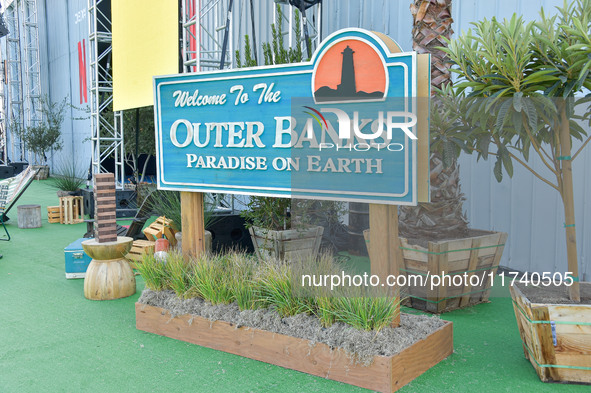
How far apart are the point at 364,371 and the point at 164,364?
1.30m

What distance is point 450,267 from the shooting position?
4.28 meters

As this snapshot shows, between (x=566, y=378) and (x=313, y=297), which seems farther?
(x=313, y=297)

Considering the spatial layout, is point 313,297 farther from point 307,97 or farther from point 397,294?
point 307,97

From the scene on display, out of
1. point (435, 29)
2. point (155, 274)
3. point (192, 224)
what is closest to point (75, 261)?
point (155, 274)

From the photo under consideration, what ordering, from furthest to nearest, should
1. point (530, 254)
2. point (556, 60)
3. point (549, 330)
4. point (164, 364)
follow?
1. point (530, 254)
2. point (164, 364)
3. point (556, 60)
4. point (549, 330)

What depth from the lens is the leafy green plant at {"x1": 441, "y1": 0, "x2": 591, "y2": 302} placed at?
119 inches

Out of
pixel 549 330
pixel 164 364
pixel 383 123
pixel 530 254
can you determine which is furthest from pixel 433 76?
pixel 164 364

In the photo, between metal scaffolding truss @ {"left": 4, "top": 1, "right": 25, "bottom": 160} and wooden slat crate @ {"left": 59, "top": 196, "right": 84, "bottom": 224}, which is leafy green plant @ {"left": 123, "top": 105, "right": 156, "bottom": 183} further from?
metal scaffolding truss @ {"left": 4, "top": 1, "right": 25, "bottom": 160}

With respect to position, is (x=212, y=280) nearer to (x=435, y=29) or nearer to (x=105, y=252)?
(x=105, y=252)

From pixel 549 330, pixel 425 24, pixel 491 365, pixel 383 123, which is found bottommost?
pixel 491 365

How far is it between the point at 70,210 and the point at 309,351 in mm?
8072

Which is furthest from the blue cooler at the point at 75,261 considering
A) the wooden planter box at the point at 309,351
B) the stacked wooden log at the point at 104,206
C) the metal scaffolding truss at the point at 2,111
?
the metal scaffolding truss at the point at 2,111

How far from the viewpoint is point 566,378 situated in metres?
2.98

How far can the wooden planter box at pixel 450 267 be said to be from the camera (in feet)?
13.9
